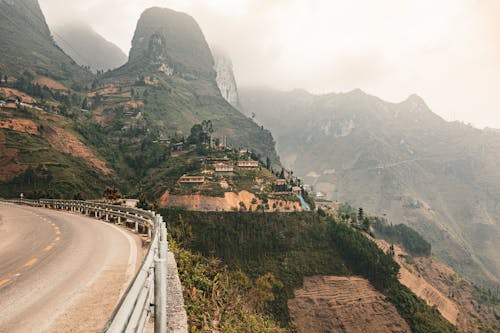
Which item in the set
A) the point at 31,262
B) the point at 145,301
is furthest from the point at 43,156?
the point at 145,301

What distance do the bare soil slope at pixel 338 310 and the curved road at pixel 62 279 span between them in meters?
82.8

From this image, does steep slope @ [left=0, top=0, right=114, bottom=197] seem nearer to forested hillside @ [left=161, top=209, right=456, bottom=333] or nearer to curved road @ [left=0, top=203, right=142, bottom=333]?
forested hillside @ [left=161, top=209, right=456, bottom=333]

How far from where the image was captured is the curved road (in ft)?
22.2

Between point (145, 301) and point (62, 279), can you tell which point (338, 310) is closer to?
Result: point (62, 279)

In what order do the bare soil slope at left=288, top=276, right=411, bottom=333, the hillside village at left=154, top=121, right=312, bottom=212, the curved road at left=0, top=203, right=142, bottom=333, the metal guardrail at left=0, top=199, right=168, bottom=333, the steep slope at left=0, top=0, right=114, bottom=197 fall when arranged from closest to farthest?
the metal guardrail at left=0, top=199, right=168, bottom=333, the curved road at left=0, top=203, right=142, bottom=333, the bare soil slope at left=288, top=276, right=411, bottom=333, the steep slope at left=0, top=0, right=114, bottom=197, the hillside village at left=154, top=121, right=312, bottom=212

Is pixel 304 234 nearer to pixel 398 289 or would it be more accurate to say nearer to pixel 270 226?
pixel 270 226

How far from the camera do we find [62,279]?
390 inches

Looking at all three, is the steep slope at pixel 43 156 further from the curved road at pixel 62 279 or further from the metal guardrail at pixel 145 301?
the metal guardrail at pixel 145 301

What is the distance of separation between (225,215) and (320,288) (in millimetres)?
38639

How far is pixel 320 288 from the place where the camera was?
96250 mm

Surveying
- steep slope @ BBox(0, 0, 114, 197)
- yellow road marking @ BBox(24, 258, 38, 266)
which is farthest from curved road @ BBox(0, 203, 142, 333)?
steep slope @ BBox(0, 0, 114, 197)

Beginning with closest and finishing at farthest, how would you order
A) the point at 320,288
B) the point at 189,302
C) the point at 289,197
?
the point at 189,302
the point at 320,288
the point at 289,197

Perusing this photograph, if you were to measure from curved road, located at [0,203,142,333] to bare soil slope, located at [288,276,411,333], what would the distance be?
8284 centimetres

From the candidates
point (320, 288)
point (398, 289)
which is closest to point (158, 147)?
point (320, 288)
